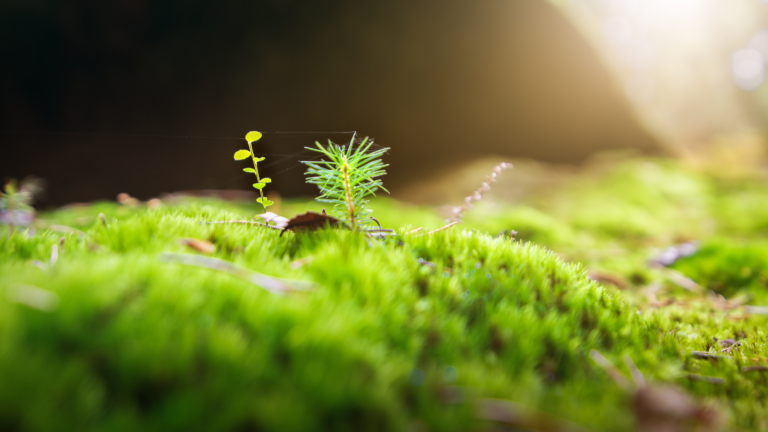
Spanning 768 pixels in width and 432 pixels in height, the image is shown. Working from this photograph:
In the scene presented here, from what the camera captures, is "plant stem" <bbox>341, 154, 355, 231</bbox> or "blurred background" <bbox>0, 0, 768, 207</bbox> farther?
"blurred background" <bbox>0, 0, 768, 207</bbox>

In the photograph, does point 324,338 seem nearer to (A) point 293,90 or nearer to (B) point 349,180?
(B) point 349,180

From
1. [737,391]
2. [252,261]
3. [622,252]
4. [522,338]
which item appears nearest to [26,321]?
[252,261]

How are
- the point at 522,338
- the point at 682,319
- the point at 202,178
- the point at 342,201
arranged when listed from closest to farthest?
the point at 522,338 → the point at 342,201 → the point at 682,319 → the point at 202,178

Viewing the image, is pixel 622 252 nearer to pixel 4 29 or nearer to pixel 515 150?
pixel 515 150

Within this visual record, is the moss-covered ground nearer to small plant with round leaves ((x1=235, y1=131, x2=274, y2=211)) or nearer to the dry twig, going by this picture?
the dry twig

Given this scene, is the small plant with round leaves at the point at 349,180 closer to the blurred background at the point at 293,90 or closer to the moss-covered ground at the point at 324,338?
the moss-covered ground at the point at 324,338

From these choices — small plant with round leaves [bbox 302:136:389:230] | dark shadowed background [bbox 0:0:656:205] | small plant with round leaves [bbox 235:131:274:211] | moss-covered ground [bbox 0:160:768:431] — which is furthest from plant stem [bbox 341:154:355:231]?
dark shadowed background [bbox 0:0:656:205]
